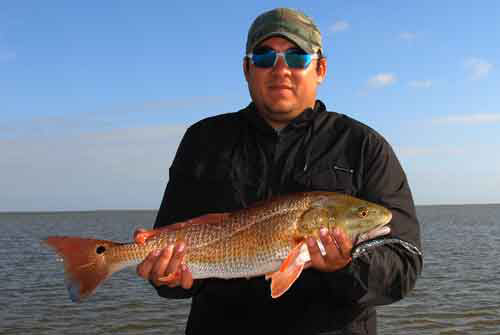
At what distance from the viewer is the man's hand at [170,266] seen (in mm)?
4539

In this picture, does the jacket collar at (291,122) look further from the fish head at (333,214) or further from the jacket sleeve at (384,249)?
the fish head at (333,214)

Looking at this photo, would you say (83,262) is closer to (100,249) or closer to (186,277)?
(100,249)

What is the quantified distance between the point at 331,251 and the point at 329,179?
683 millimetres

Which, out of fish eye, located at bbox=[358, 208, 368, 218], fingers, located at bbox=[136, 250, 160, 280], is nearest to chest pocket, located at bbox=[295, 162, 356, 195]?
fish eye, located at bbox=[358, 208, 368, 218]

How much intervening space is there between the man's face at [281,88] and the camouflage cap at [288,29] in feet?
0.26

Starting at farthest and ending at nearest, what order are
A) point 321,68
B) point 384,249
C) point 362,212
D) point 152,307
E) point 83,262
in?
point 152,307 → point 321,68 → point 83,262 → point 362,212 → point 384,249

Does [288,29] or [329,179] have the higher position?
[288,29]

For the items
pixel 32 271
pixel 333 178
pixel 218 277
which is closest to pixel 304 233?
pixel 333 178

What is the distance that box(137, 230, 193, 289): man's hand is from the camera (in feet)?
14.9

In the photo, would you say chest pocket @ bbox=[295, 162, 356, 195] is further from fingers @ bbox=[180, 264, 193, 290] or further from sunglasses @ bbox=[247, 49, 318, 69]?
fingers @ bbox=[180, 264, 193, 290]

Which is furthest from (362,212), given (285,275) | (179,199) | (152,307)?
(152,307)

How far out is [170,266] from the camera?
14.9 ft

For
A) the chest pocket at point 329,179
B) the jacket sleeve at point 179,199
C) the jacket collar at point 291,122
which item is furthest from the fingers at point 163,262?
the jacket collar at point 291,122

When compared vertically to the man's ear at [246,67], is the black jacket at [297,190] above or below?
below
